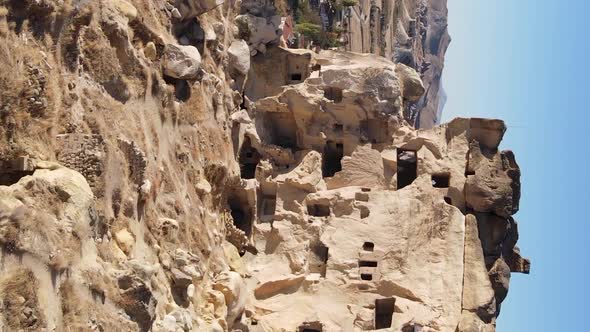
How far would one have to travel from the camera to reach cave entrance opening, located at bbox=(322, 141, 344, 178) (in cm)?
3241

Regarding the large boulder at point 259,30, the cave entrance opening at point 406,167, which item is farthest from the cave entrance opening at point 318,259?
the large boulder at point 259,30

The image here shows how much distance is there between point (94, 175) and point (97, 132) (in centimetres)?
172

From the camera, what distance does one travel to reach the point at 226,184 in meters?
28.6

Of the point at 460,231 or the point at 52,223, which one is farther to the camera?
the point at 460,231

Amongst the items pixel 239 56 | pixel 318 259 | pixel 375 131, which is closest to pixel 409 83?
pixel 375 131

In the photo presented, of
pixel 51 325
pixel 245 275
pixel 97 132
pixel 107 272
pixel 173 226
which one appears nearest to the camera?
pixel 51 325

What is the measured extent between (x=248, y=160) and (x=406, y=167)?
17.7ft

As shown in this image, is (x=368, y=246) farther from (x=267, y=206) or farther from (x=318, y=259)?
(x=267, y=206)

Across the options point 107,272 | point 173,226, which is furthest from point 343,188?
point 107,272

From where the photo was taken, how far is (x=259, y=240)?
29.8 meters

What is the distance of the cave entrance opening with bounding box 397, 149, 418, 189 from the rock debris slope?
0.16ft

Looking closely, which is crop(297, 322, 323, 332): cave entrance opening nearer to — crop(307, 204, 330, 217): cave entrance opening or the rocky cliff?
crop(307, 204, 330, 217): cave entrance opening

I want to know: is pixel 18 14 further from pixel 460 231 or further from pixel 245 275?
pixel 460 231

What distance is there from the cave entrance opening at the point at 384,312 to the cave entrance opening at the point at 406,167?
5346mm
